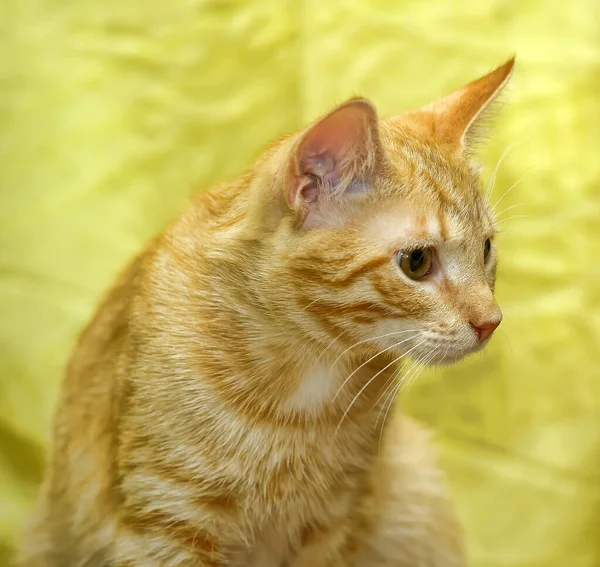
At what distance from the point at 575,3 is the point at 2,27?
1.29 metres

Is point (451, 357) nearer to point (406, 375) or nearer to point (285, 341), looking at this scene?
point (406, 375)

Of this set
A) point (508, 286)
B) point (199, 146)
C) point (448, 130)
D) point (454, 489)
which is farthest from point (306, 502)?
point (199, 146)

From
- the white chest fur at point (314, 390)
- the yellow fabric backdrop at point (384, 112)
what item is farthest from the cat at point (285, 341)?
the yellow fabric backdrop at point (384, 112)

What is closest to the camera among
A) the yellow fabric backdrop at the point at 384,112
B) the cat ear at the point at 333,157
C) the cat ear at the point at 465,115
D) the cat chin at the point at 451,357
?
the cat ear at the point at 333,157

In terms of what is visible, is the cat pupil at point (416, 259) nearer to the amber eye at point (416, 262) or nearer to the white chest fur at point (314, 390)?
the amber eye at point (416, 262)

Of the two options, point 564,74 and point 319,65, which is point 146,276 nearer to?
point 319,65

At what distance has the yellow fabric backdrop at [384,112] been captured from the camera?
71.4 inches

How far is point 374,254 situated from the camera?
1010 mm

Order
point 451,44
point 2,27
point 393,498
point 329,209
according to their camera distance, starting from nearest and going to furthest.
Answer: point 329,209 → point 393,498 → point 2,27 → point 451,44

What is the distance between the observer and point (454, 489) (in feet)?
5.99

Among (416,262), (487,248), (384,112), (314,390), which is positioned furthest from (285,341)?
(384,112)

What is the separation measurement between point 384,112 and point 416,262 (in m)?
1.01

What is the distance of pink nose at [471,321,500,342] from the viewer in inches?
40.6

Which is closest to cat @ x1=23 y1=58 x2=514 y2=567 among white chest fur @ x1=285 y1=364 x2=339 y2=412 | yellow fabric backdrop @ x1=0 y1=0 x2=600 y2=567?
white chest fur @ x1=285 y1=364 x2=339 y2=412
